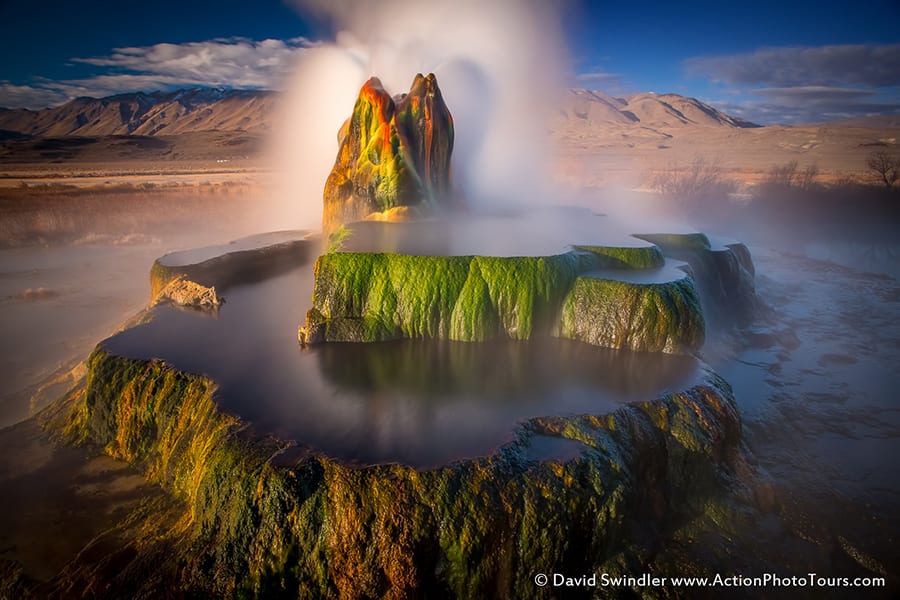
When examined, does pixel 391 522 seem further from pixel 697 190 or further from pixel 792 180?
pixel 792 180

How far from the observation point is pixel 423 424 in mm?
7863

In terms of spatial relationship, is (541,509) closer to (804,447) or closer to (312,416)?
(312,416)

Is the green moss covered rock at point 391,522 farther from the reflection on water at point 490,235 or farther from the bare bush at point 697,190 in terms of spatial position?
the bare bush at point 697,190

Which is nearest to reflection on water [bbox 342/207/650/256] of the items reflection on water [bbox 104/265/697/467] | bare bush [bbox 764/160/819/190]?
reflection on water [bbox 104/265/697/467]

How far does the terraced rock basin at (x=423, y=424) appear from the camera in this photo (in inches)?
251

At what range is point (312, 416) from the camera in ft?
26.5

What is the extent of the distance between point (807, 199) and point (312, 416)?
139ft

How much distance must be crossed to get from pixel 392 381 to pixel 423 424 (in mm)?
1810

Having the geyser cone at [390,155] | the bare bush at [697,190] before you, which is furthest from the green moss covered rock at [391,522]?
the bare bush at [697,190]

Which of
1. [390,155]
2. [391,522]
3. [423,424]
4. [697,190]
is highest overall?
[697,190]

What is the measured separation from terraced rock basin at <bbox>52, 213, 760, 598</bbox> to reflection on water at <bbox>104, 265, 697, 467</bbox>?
0.16ft

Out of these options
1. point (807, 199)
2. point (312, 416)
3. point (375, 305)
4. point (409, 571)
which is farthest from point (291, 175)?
point (807, 199)

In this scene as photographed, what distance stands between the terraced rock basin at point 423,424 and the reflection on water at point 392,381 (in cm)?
5

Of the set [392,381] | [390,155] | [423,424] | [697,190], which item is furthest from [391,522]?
[697,190]
